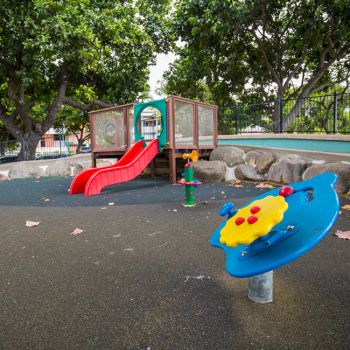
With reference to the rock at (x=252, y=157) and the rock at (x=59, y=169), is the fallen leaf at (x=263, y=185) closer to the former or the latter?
the rock at (x=252, y=157)

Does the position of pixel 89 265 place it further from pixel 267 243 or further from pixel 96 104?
pixel 96 104

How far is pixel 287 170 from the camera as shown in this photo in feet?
21.3

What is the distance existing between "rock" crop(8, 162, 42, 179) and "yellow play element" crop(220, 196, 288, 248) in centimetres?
987

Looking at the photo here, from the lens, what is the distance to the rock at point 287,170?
249 inches

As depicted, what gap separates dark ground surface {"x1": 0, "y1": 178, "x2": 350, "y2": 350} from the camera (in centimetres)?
151

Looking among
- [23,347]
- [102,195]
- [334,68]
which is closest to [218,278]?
[23,347]

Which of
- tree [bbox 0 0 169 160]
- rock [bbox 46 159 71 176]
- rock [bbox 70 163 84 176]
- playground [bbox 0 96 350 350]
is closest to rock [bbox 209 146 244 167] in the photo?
playground [bbox 0 96 350 350]

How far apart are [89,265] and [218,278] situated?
110cm

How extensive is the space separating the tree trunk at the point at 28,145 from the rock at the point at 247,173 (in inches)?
400

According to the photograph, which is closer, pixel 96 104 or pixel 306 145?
pixel 306 145

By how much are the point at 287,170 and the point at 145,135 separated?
12.8 feet

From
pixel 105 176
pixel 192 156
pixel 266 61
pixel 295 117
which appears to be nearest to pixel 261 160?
pixel 295 117

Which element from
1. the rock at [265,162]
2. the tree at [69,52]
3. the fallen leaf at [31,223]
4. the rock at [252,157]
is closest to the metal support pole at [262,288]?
the fallen leaf at [31,223]

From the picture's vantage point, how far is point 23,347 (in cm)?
146
